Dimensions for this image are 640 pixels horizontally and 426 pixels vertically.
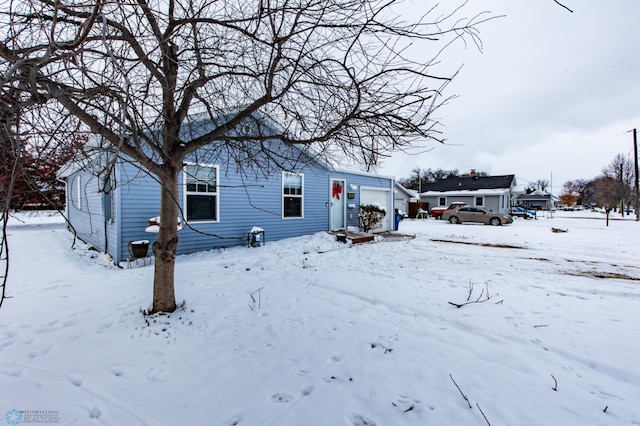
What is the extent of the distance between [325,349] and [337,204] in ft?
28.4

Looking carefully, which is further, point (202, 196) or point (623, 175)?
point (623, 175)

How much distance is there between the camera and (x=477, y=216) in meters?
18.6

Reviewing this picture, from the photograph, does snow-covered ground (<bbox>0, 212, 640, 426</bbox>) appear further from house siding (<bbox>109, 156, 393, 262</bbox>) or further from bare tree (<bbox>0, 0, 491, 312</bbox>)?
house siding (<bbox>109, 156, 393, 262</bbox>)

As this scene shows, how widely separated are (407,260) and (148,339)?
5.62 metres

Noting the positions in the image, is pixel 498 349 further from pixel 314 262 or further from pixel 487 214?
pixel 487 214

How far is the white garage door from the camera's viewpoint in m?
12.4

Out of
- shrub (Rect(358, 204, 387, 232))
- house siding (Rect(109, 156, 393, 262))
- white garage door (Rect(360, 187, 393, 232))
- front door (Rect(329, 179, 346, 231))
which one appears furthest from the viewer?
white garage door (Rect(360, 187, 393, 232))

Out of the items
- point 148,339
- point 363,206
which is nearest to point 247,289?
point 148,339

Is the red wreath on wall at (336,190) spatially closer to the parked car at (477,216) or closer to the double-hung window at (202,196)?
the double-hung window at (202,196)

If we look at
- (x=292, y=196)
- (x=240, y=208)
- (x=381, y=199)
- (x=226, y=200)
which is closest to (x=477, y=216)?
(x=381, y=199)

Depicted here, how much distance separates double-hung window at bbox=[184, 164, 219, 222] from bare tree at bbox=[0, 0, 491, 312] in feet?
12.8

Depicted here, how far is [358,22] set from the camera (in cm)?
259

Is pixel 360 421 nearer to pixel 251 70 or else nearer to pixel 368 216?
pixel 251 70

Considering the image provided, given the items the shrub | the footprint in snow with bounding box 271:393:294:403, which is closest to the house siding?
the shrub
